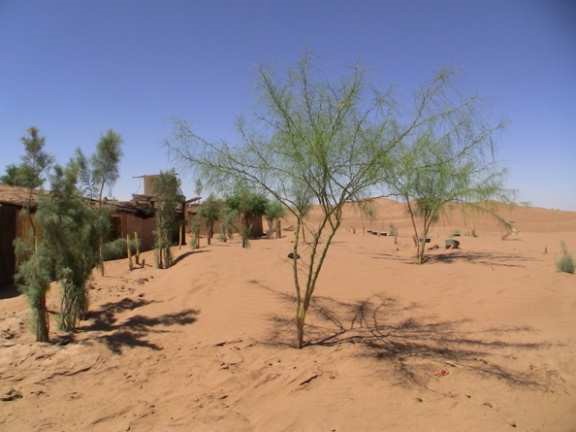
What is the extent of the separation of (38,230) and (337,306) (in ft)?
19.3

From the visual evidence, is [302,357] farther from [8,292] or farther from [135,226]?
[135,226]

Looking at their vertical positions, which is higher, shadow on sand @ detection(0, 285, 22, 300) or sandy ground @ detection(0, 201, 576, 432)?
shadow on sand @ detection(0, 285, 22, 300)

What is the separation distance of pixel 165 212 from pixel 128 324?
532 centimetres

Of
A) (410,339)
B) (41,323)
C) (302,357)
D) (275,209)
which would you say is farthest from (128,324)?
(275,209)

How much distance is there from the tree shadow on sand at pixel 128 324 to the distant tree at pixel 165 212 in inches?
128

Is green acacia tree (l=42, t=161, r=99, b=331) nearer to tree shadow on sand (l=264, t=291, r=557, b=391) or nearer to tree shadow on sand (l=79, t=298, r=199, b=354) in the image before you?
tree shadow on sand (l=79, t=298, r=199, b=354)

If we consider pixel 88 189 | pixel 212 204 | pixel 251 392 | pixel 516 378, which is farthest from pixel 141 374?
pixel 212 204

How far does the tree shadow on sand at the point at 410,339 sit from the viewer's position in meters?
5.05

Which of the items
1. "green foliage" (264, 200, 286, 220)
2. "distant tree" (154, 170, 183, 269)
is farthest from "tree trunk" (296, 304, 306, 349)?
"distant tree" (154, 170, 183, 269)

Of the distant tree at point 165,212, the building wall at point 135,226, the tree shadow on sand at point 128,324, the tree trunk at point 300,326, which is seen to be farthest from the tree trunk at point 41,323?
the building wall at point 135,226

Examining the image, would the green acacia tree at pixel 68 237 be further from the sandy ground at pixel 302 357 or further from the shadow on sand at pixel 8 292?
the shadow on sand at pixel 8 292

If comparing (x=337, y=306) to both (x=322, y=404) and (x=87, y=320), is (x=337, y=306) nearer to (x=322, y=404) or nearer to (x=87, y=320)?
(x=322, y=404)

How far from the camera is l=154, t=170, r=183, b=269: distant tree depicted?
12.4 m

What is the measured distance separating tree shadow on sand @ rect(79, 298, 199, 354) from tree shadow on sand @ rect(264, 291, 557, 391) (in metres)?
1.91
